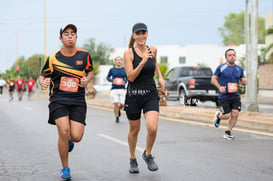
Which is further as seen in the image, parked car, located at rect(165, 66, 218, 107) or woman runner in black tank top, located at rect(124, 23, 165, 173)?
parked car, located at rect(165, 66, 218, 107)

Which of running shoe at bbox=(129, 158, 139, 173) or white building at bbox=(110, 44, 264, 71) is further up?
white building at bbox=(110, 44, 264, 71)

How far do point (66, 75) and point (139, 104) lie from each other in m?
0.98

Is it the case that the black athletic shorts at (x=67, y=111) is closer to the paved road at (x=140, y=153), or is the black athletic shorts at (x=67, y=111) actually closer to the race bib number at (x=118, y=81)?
the paved road at (x=140, y=153)

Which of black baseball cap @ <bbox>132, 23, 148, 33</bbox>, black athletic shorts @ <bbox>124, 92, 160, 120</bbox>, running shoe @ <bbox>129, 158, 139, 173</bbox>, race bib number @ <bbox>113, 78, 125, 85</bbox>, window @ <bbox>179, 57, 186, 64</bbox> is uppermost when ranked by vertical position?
window @ <bbox>179, 57, 186, 64</bbox>

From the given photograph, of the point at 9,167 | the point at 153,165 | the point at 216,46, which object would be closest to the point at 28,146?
the point at 9,167

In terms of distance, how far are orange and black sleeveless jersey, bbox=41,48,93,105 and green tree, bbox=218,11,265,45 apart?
8621cm

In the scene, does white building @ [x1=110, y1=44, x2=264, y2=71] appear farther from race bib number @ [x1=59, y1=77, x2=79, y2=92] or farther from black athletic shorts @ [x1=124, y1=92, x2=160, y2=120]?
race bib number @ [x1=59, y1=77, x2=79, y2=92]

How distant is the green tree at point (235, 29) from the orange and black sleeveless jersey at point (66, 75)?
3394 inches

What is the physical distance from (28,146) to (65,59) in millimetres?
3357

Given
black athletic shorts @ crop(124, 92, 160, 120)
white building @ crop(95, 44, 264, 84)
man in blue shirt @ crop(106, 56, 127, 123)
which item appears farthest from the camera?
white building @ crop(95, 44, 264, 84)

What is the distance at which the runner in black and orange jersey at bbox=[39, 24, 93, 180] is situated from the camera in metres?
5.39

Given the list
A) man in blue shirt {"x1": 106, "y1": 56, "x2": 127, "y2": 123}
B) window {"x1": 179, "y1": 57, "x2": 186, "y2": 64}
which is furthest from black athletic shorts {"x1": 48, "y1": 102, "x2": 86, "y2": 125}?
window {"x1": 179, "y1": 57, "x2": 186, "y2": 64}

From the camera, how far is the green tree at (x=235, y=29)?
3509 inches

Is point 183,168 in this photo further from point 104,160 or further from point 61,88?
point 61,88
